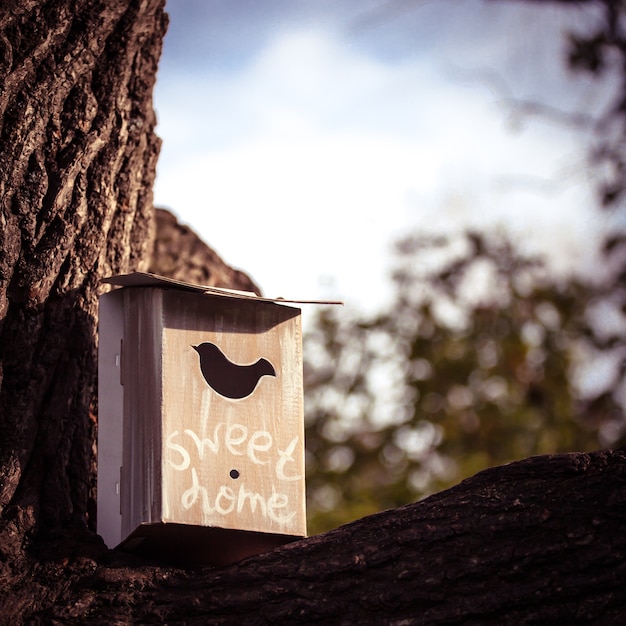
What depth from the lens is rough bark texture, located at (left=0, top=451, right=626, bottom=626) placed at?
2.12 metres

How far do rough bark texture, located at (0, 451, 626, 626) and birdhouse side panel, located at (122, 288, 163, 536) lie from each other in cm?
14

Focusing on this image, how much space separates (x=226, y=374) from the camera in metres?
2.97

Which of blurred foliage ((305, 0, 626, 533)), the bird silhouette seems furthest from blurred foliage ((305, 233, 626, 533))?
the bird silhouette

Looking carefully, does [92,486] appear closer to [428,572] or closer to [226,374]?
[226,374]

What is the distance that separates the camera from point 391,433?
9.27m

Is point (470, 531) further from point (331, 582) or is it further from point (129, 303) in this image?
point (129, 303)

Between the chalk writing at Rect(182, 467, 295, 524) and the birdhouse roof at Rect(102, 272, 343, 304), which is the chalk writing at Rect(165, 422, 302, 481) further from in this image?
the birdhouse roof at Rect(102, 272, 343, 304)

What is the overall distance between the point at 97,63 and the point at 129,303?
667 millimetres

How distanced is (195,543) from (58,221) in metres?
0.83

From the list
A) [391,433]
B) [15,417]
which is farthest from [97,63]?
[391,433]

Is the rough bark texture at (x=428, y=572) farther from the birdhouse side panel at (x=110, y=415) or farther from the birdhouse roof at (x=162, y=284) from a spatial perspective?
the birdhouse roof at (x=162, y=284)

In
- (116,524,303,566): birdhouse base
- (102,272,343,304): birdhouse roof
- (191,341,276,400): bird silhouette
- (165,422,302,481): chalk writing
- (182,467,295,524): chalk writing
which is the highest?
(102,272,343,304): birdhouse roof

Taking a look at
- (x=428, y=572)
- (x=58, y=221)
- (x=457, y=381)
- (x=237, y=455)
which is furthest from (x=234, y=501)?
(x=457, y=381)

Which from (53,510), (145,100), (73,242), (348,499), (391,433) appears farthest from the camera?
(391,433)
